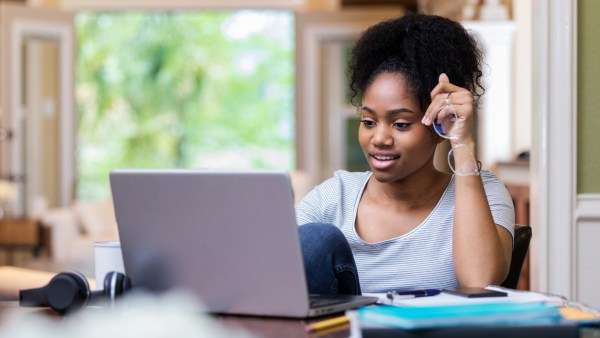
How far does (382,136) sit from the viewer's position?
1928 millimetres

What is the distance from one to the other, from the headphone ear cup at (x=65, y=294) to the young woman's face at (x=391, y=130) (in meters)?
0.62

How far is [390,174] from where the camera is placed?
6.54 feet

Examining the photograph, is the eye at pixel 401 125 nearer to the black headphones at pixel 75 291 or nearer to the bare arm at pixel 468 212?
the bare arm at pixel 468 212

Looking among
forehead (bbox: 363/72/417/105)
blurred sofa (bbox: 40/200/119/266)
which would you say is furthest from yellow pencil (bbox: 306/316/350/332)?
blurred sofa (bbox: 40/200/119/266)

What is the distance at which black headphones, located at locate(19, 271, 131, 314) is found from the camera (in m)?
1.62

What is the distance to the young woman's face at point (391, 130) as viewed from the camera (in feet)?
6.39

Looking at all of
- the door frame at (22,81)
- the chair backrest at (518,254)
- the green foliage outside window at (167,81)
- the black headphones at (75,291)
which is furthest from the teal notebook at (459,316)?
the green foliage outside window at (167,81)

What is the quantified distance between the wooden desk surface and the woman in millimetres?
463

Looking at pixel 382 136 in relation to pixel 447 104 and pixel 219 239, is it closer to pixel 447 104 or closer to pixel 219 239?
pixel 447 104

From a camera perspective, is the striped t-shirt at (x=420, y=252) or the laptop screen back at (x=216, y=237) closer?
the laptop screen back at (x=216, y=237)

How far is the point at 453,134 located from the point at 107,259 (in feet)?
2.28

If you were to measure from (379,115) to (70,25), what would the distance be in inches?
328

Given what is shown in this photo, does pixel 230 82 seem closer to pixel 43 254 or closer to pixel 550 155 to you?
pixel 43 254

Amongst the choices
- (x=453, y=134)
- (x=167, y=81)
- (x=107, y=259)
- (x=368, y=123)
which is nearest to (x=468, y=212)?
(x=453, y=134)
